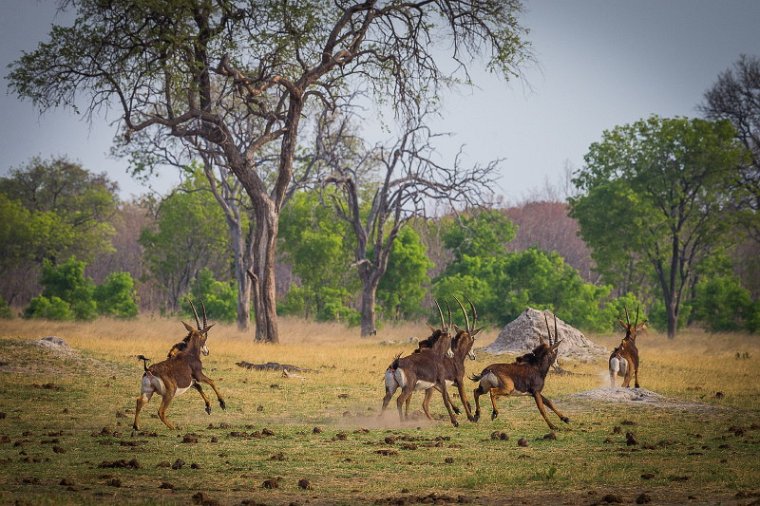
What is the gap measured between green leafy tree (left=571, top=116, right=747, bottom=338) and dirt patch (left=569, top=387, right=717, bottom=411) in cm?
2608

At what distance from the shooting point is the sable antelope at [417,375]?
14.1 m

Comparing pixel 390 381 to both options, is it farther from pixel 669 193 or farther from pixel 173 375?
pixel 669 193

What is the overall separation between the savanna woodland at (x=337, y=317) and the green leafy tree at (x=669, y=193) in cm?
15

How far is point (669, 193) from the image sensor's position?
4462 cm

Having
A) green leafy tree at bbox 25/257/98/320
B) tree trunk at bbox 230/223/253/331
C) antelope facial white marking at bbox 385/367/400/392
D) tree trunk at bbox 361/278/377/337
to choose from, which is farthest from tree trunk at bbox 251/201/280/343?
antelope facial white marking at bbox 385/367/400/392

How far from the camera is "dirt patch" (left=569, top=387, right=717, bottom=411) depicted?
55.8 ft

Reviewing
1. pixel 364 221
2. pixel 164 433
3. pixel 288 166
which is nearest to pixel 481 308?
pixel 364 221

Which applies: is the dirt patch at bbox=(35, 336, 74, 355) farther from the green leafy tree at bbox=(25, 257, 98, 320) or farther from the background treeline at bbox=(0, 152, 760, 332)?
the green leafy tree at bbox=(25, 257, 98, 320)

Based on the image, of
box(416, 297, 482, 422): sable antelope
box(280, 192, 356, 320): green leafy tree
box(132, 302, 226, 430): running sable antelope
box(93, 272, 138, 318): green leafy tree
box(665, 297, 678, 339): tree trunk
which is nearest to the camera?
box(132, 302, 226, 430): running sable antelope

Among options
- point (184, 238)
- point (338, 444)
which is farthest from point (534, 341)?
point (184, 238)

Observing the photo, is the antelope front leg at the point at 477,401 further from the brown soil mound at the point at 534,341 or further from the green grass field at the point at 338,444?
the brown soil mound at the point at 534,341

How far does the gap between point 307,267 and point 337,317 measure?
11.7 ft

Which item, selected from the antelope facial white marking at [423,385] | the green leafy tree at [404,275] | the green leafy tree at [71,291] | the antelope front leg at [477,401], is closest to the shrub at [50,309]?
the green leafy tree at [71,291]

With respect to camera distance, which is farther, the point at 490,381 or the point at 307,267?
the point at 307,267
